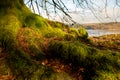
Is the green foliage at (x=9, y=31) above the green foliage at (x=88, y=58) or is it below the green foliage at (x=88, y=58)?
above

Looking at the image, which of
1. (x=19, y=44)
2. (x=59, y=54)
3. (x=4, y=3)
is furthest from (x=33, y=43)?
(x=4, y=3)

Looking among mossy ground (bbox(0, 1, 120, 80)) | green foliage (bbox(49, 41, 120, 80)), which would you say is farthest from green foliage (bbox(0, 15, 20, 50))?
green foliage (bbox(49, 41, 120, 80))

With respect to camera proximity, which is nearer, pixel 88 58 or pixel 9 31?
pixel 88 58

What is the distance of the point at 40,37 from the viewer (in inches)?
220

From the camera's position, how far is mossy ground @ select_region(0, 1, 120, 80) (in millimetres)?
4238

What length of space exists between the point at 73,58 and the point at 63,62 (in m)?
0.23

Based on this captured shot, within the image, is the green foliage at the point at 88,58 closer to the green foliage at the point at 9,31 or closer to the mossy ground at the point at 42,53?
the mossy ground at the point at 42,53

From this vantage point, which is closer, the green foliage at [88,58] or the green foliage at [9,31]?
the green foliage at [88,58]

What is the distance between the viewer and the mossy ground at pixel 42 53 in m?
4.24

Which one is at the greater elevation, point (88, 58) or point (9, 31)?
point (9, 31)

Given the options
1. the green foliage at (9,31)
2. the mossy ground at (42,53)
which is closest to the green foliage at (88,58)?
the mossy ground at (42,53)

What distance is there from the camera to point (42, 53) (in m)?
5.05

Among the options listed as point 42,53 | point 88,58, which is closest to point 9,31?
point 42,53

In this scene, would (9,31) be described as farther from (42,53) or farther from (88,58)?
(88,58)
